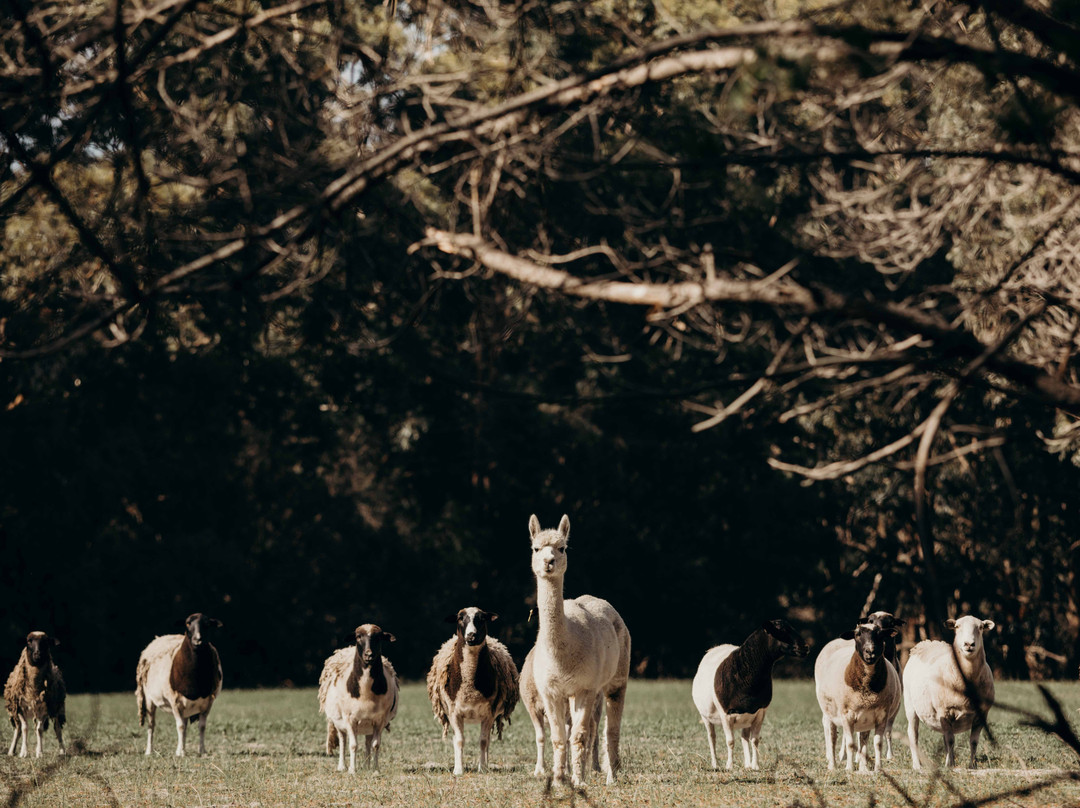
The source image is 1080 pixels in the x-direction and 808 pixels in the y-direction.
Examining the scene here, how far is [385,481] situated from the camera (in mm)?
35312

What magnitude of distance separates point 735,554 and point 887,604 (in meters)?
4.16

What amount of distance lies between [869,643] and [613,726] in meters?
2.48

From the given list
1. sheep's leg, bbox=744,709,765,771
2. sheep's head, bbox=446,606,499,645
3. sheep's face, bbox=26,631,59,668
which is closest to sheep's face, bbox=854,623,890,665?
sheep's leg, bbox=744,709,765,771

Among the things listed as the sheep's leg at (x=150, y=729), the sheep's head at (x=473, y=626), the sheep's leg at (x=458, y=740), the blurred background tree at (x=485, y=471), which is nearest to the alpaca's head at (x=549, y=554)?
the sheep's head at (x=473, y=626)

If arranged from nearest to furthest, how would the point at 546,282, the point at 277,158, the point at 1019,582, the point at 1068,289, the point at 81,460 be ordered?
the point at 546,282 → the point at 277,158 → the point at 1068,289 → the point at 81,460 → the point at 1019,582

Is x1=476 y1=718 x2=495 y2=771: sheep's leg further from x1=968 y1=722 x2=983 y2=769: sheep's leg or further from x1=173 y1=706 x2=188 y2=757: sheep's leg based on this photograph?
x1=968 y1=722 x2=983 y2=769: sheep's leg

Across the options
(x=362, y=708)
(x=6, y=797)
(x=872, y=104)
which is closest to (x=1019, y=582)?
(x=872, y=104)

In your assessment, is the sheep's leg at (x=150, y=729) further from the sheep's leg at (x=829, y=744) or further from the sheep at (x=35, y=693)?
the sheep's leg at (x=829, y=744)

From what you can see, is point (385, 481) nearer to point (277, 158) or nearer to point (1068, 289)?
point (1068, 289)

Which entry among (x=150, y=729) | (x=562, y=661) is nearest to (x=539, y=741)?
(x=562, y=661)

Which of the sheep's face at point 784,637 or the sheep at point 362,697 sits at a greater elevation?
the sheep's face at point 784,637

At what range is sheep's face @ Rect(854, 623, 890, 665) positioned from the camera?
484 inches

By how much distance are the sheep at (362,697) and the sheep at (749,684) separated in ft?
10.7

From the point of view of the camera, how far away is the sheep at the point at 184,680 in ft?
49.0
